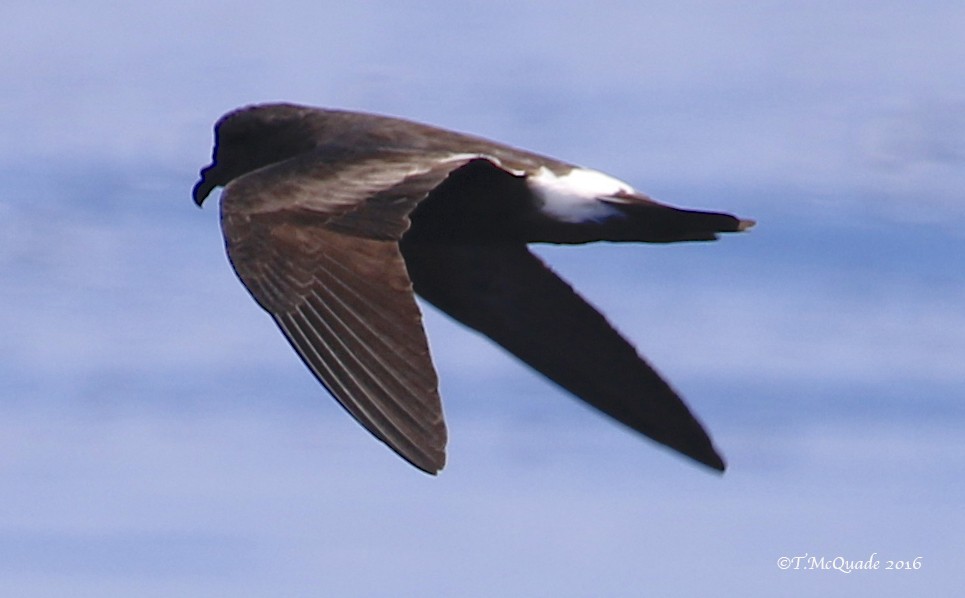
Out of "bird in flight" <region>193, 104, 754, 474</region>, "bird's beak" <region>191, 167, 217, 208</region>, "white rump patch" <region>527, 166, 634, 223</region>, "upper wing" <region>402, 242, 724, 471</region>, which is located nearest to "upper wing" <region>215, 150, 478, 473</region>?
"bird in flight" <region>193, 104, 754, 474</region>

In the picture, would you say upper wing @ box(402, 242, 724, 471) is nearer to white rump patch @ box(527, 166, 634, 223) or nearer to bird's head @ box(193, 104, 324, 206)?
white rump patch @ box(527, 166, 634, 223)

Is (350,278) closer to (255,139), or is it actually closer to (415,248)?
(415,248)

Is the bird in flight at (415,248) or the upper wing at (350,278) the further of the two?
the bird in flight at (415,248)

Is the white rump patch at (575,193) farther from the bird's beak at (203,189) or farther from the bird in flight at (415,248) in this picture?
the bird's beak at (203,189)

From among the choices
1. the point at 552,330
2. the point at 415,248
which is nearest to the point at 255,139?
the point at 415,248

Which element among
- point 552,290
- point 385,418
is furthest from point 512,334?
point 385,418

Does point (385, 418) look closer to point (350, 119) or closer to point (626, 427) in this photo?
point (626, 427)

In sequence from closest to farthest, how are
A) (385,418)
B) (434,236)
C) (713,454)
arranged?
(385,418) → (713,454) → (434,236)

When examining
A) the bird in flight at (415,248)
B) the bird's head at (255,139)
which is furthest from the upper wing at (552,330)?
the bird's head at (255,139)
